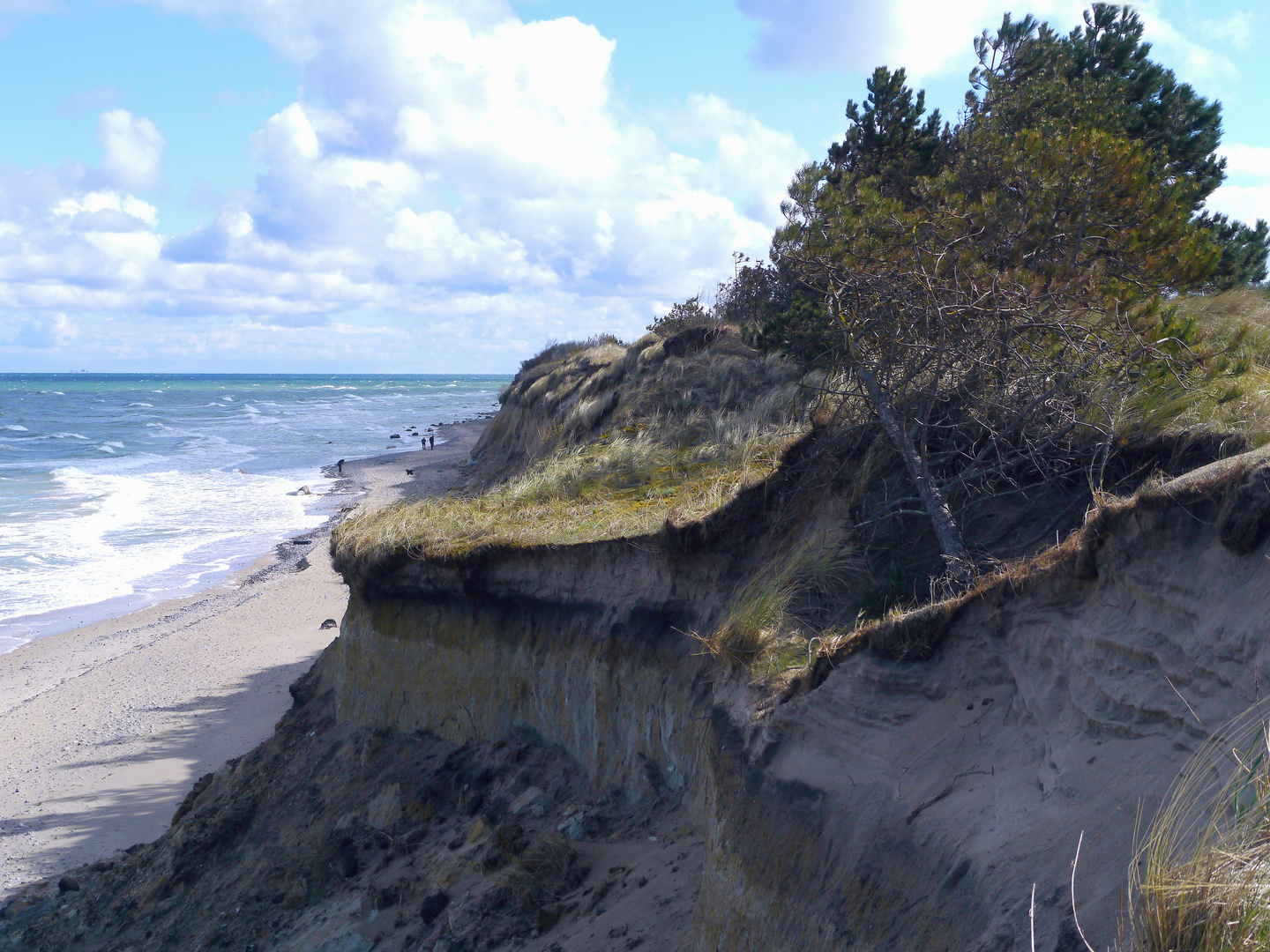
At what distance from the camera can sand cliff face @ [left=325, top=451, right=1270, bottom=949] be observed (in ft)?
11.1

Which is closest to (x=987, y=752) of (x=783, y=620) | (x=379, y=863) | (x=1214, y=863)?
(x=1214, y=863)

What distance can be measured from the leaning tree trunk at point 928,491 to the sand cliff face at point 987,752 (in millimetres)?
803

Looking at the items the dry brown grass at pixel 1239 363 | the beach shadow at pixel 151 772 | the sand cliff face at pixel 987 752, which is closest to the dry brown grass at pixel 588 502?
the sand cliff face at pixel 987 752

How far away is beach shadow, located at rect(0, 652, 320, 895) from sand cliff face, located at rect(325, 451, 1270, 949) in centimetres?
900

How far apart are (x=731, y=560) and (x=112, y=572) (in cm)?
2348

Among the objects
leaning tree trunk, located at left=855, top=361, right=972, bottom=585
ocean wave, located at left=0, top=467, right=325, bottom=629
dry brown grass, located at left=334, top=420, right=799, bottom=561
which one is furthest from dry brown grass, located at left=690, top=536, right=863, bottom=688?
ocean wave, located at left=0, top=467, right=325, bottom=629

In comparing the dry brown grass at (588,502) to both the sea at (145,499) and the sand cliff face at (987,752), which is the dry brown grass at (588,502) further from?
the sea at (145,499)

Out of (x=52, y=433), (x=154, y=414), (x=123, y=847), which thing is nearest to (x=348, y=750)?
(x=123, y=847)

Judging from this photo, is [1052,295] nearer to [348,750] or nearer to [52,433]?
[348,750]

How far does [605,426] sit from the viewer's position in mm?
15516

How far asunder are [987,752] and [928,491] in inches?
84.3

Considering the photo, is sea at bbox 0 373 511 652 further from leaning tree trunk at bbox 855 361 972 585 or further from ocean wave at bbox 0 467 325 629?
leaning tree trunk at bbox 855 361 972 585

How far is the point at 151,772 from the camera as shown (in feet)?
44.9

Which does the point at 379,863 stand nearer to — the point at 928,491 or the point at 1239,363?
the point at 928,491
